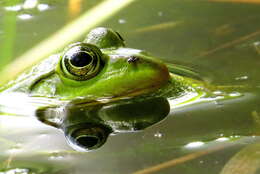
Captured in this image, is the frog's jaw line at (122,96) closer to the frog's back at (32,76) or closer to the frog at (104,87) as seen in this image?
the frog at (104,87)

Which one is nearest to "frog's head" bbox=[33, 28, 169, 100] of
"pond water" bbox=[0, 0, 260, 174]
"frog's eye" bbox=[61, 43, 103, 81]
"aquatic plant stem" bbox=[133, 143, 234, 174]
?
"frog's eye" bbox=[61, 43, 103, 81]

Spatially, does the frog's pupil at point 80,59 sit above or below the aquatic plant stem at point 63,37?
above

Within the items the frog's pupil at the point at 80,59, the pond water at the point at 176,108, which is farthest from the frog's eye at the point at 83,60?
the pond water at the point at 176,108

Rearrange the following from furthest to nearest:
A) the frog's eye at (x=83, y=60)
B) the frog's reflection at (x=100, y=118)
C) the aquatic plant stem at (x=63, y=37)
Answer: the aquatic plant stem at (x=63, y=37), the frog's eye at (x=83, y=60), the frog's reflection at (x=100, y=118)

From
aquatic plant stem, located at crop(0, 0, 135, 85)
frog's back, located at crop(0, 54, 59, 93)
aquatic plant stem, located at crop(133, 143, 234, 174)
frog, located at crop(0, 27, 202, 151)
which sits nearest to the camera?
aquatic plant stem, located at crop(133, 143, 234, 174)

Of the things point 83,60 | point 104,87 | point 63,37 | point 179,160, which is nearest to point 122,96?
point 104,87

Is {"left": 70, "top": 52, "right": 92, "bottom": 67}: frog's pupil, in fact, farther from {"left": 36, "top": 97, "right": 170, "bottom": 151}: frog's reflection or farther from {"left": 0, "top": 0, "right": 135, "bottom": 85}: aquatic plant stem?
{"left": 0, "top": 0, "right": 135, "bottom": 85}: aquatic plant stem

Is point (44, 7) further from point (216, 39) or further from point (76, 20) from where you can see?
point (216, 39)

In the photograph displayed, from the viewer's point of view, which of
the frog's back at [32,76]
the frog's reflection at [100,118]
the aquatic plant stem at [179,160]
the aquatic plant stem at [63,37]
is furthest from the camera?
the aquatic plant stem at [63,37]
